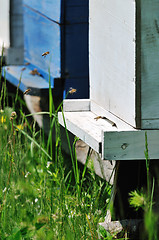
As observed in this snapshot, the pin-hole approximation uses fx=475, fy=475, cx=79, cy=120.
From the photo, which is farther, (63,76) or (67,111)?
(63,76)

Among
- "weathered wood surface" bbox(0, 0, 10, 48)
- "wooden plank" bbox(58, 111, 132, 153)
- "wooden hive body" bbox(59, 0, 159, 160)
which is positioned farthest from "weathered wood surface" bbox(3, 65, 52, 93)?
"weathered wood surface" bbox(0, 0, 10, 48)

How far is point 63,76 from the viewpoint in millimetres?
3617

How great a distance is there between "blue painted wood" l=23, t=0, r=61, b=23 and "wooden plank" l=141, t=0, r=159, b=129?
1.66 metres

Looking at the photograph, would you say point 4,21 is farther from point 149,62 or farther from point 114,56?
point 149,62

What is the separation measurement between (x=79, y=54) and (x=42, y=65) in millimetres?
587

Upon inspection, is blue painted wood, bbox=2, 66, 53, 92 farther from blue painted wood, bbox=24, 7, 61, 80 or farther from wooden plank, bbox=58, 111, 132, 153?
wooden plank, bbox=58, 111, 132, 153

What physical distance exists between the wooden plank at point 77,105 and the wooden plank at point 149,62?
2.60 ft

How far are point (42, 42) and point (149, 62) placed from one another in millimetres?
2190

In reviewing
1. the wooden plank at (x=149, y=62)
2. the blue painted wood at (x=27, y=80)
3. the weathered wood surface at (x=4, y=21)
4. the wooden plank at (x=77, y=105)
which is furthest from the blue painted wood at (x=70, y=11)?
the weathered wood surface at (x=4, y=21)

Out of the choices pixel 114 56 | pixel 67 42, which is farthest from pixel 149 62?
pixel 67 42

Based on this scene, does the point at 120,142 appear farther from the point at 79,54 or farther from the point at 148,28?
the point at 79,54

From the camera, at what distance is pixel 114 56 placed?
2.23 meters

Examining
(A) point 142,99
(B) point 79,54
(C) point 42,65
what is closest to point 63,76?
(B) point 79,54

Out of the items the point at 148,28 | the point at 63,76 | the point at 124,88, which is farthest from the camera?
the point at 63,76
